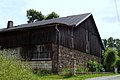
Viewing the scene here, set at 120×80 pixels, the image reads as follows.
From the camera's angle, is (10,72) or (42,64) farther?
(42,64)

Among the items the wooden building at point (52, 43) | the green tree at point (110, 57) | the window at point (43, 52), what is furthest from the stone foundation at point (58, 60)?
the green tree at point (110, 57)

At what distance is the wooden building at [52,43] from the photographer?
22.9m

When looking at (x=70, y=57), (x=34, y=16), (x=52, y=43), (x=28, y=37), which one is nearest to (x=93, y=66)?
(x=70, y=57)

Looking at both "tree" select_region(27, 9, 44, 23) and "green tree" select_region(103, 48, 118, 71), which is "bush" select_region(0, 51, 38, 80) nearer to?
"green tree" select_region(103, 48, 118, 71)

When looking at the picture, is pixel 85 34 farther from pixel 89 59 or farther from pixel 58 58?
pixel 58 58

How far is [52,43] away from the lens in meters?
22.9

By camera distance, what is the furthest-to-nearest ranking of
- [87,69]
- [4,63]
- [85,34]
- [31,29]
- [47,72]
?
[85,34], [87,69], [31,29], [47,72], [4,63]

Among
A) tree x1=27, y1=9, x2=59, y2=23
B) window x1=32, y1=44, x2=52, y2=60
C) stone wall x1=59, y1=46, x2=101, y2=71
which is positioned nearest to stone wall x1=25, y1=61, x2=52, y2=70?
window x1=32, y1=44, x2=52, y2=60

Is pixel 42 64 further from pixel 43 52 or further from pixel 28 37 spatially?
pixel 28 37

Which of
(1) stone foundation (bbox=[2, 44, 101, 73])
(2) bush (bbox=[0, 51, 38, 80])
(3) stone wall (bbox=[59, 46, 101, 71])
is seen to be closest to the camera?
(2) bush (bbox=[0, 51, 38, 80])

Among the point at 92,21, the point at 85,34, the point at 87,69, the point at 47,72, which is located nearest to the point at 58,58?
the point at 47,72

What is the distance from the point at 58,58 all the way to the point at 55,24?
3.18 m

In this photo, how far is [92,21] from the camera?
106 ft

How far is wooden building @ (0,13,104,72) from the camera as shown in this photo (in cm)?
2292
